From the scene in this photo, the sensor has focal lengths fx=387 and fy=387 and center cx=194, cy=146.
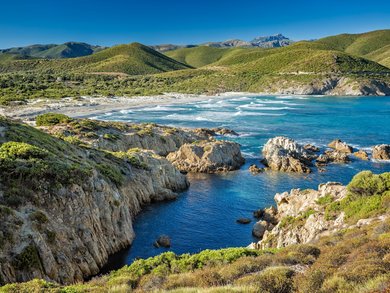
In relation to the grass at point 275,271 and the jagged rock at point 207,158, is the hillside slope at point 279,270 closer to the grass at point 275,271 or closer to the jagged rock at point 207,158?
the grass at point 275,271

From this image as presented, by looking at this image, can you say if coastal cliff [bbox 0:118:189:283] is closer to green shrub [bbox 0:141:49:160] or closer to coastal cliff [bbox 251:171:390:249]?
green shrub [bbox 0:141:49:160]

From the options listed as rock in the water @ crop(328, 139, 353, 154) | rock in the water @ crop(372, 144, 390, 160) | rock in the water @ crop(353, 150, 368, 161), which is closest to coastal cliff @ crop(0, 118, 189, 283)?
rock in the water @ crop(353, 150, 368, 161)

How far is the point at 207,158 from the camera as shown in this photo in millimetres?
56594

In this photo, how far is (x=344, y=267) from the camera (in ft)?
42.5

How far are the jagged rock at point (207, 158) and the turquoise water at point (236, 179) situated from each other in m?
1.96

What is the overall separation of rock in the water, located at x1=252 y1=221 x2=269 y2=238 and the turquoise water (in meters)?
0.69

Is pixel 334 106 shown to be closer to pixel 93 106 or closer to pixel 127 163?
pixel 93 106

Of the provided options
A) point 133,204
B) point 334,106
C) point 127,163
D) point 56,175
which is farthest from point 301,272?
point 334,106

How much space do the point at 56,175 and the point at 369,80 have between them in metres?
194

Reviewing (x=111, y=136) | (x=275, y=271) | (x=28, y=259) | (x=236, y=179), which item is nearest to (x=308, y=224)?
(x=275, y=271)

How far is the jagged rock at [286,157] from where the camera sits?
55.8 metres

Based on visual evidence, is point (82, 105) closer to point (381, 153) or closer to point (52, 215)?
point (381, 153)

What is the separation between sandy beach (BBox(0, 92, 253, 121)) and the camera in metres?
90.9

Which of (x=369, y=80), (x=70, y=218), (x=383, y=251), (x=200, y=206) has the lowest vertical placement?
(x=200, y=206)
